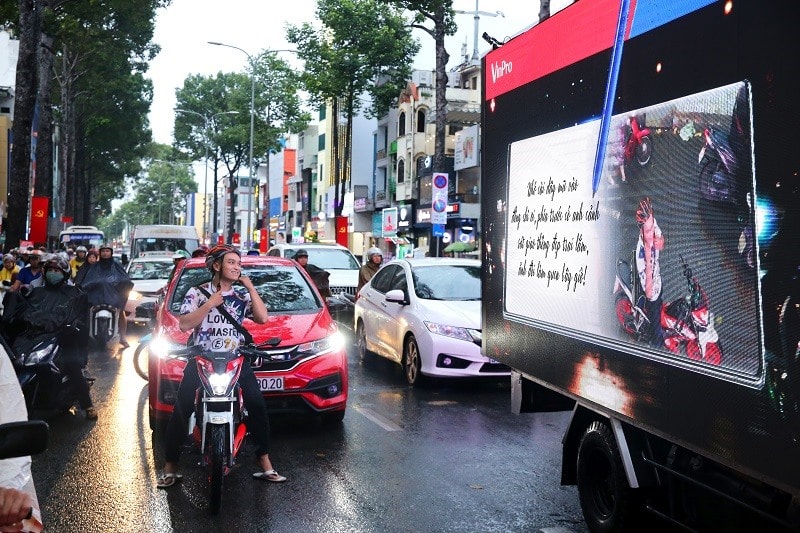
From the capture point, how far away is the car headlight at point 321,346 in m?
8.28

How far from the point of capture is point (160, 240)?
1205 inches

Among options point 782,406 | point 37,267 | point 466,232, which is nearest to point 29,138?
point 37,267

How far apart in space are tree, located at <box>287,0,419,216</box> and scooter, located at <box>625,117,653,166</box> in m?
42.6

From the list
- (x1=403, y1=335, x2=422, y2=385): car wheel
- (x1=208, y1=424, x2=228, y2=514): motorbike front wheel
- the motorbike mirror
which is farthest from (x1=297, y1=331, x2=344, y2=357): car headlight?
the motorbike mirror

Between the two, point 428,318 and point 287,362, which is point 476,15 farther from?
point 287,362

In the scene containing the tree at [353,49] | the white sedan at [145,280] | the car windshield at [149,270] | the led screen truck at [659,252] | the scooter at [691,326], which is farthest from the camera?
the tree at [353,49]

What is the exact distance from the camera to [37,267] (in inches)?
597

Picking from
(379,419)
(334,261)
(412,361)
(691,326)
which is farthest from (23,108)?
(691,326)

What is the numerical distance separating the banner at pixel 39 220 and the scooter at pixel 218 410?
64.7 feet

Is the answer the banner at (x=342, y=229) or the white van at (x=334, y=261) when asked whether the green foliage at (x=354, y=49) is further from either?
the white van at (x=334, y=261)

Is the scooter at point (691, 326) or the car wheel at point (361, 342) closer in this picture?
the scooter at point (691, 326)

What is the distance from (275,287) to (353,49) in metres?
38.6

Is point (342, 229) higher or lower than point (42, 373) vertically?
higher

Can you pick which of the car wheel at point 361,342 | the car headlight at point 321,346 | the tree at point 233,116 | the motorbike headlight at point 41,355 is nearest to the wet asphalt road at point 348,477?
the motorbike headlight at point 41,355
